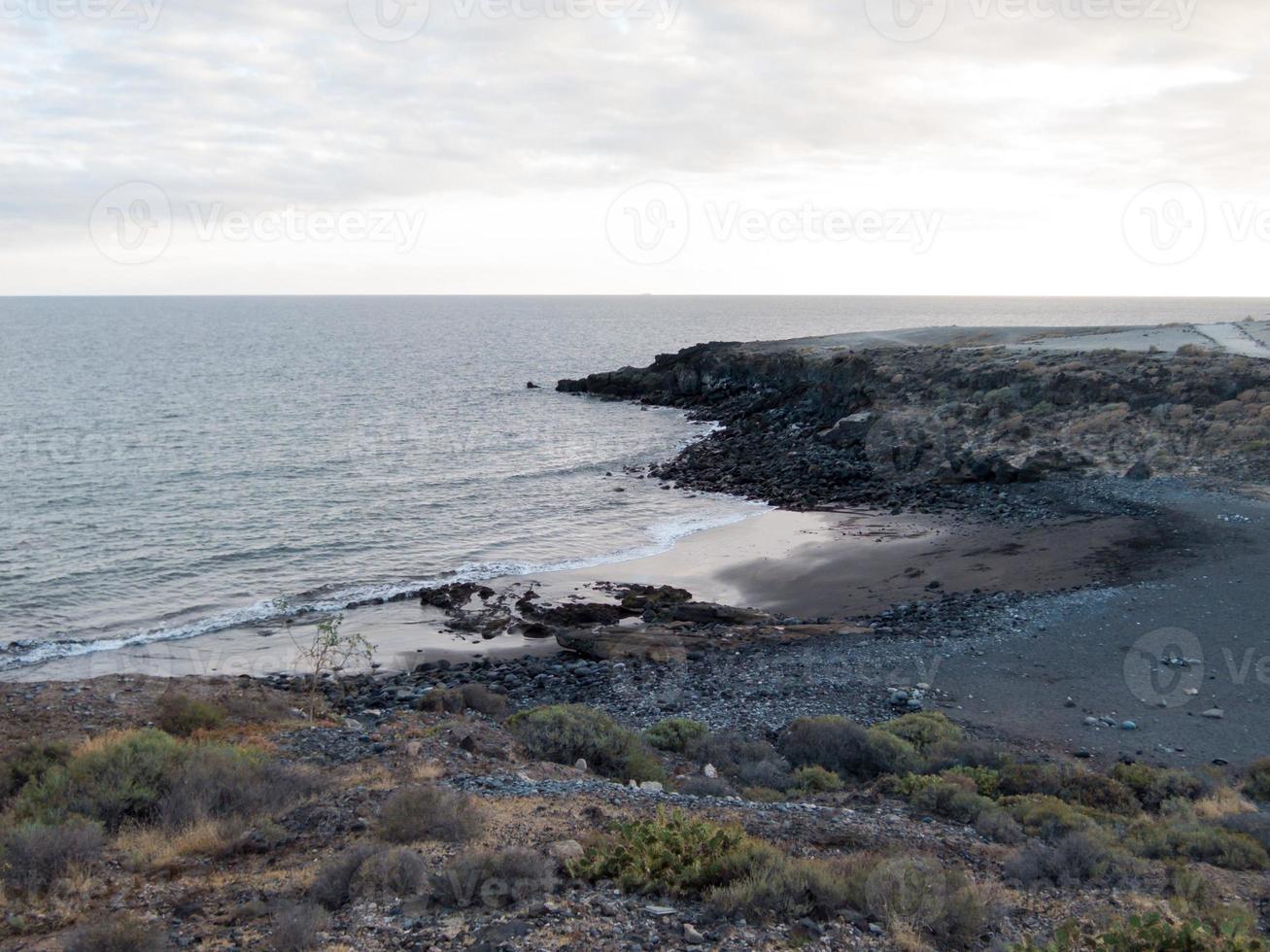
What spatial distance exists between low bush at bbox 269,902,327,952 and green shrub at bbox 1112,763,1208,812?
11308 millimetres

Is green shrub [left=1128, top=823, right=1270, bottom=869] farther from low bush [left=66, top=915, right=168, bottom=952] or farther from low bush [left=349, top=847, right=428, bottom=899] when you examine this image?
low bush [left=66, top=915, right=168, bottom=952]

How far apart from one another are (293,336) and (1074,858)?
16608cm

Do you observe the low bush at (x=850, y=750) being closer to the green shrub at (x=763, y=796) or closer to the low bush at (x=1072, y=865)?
the green shrub at (x=763, y=796)

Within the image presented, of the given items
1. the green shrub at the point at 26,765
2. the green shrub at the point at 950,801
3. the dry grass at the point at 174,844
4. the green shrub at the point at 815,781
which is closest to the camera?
the dry grass at the point at 174,844

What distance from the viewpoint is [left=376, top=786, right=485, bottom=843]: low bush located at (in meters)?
9.22

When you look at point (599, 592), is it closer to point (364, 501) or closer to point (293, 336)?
point (364, 501)

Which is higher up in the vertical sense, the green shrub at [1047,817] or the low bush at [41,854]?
the low bush at [41,854]

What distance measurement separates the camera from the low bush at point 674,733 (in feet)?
49.6

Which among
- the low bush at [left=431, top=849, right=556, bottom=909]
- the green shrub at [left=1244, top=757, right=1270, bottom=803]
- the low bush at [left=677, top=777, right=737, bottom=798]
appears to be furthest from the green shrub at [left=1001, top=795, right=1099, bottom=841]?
the low bush at [left=431, top=849, right=556, bottom=909]

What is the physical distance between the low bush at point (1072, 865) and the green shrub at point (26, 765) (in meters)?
11.1

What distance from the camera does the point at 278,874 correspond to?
853 centimetres

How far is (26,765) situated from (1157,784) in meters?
15.5

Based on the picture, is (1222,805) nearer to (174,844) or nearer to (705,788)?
(705,788)

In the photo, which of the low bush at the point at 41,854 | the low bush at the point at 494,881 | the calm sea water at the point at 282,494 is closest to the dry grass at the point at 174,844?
the low bush at the point at 41,854
